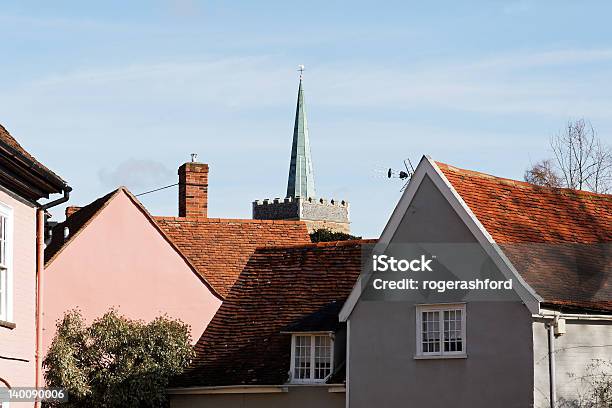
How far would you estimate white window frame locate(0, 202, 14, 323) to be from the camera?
1969 cm

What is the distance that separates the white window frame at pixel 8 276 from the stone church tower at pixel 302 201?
95446 millimetres

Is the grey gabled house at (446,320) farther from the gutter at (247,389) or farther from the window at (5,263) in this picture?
the window at (5,263)

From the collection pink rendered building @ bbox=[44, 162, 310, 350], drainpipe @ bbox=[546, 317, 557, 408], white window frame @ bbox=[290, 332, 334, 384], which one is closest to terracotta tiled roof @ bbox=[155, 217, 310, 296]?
pink rendered building @ bbox=[44, 162, 310, 350]

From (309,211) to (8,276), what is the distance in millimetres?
97274

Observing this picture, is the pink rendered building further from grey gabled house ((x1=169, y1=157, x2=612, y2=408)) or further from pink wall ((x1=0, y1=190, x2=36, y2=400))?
pink wall ((x1=0, y1=190, x2=36, y2=400))

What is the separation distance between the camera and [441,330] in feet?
85.5

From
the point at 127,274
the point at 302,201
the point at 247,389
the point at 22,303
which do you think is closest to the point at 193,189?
the point at 127,274

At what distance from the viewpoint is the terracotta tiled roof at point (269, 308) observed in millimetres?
30062

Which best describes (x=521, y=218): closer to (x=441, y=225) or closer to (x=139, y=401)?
(x=441, y=225)

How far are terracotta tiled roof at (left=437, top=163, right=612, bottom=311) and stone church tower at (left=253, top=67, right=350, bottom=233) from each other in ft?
283

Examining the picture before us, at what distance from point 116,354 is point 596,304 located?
12223mm

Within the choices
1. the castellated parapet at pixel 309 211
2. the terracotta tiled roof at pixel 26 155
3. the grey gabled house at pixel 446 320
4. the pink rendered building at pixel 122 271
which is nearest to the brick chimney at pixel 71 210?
the pink rendered building at pixel 122 271

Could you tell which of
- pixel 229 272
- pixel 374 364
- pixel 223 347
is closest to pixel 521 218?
pixel 374 364

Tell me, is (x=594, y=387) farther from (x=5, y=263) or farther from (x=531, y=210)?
(x=5, y=263)
